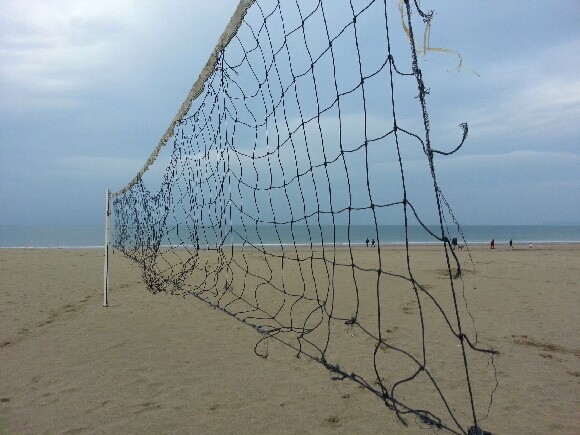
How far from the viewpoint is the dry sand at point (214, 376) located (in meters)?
2.53

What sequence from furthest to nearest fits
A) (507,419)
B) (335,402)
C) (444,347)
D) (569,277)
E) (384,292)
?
(569,277), (384,292), (444,347), (335,402), (507,419)

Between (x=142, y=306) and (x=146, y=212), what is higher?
→ (x=146, y=212)

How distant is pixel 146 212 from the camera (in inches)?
388

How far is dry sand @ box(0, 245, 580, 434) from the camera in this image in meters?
2.53

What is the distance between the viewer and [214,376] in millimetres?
3244

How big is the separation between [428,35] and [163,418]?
9.44 ft

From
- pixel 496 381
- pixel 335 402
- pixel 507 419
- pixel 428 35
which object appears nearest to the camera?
pixel 428 35

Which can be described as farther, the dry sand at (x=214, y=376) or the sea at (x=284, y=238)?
the sea at (x=284, y=238)

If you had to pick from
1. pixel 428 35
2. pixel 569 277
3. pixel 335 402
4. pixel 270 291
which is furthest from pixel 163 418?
pixel 569 277

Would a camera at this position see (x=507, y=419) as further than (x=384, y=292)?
No

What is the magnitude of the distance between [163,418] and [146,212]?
7.96 m

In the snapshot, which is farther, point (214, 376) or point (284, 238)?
point (284, 238)

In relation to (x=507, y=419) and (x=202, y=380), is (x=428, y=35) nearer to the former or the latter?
(x=507, y=419)

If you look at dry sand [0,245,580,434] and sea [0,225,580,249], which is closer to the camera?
dry sand [0,245,580,434]
